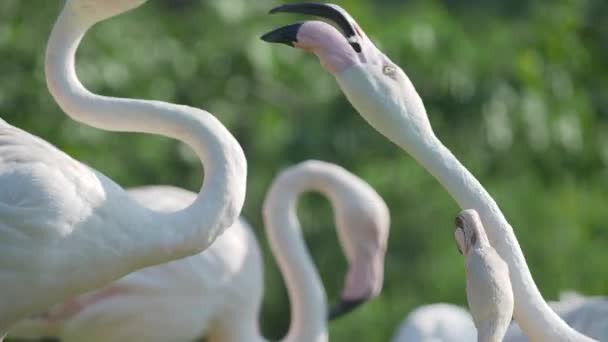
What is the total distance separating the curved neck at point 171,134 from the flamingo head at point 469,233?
38.5 inches

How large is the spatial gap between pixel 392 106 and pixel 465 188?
312mm

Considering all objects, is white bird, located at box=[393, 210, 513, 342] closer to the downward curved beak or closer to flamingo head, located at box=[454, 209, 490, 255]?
flamingo head, located at box=[454, 209, 490, 255]

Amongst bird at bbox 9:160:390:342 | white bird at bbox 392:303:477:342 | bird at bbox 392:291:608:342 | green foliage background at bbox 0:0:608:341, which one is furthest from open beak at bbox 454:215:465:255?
green foliage background at bbox 0:0:608:341

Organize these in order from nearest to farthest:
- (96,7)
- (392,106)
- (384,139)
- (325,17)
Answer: (392,106)
(325,17)
(96,7)
(384,139)

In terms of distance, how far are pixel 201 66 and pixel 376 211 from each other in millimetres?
3077

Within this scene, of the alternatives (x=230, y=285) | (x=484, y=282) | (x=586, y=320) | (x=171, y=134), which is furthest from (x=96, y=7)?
(x=230, y=285)

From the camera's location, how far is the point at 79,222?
14.1ft

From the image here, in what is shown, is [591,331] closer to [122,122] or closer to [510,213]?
[122,122]

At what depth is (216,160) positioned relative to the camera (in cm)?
449

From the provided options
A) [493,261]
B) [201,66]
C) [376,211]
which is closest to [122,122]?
[493,261]

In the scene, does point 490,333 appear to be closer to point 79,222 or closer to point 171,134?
point 79,222

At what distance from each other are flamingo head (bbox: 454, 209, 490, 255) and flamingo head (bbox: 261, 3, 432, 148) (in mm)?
664

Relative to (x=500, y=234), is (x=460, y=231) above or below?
above

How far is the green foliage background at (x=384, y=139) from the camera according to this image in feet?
30.2
